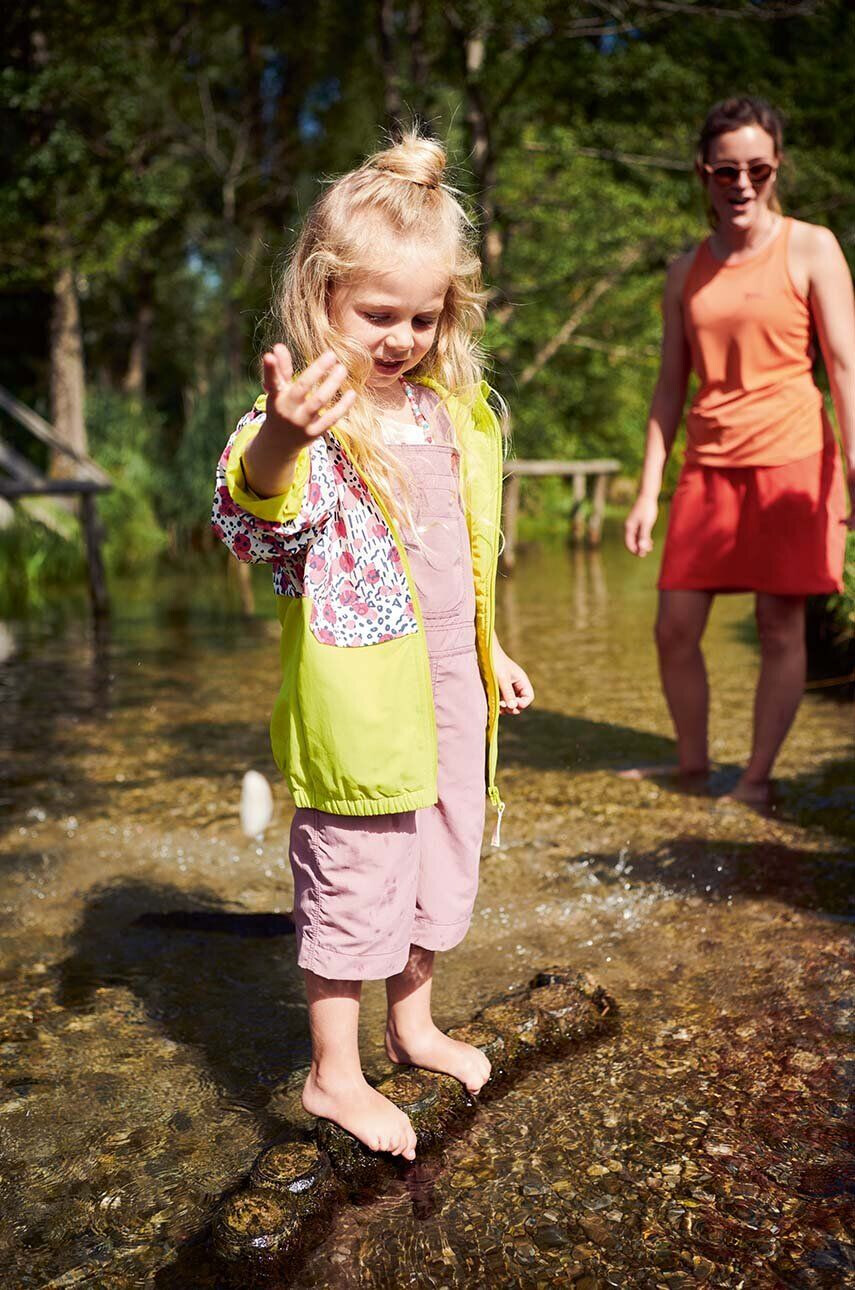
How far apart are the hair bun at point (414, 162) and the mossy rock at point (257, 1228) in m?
1.61

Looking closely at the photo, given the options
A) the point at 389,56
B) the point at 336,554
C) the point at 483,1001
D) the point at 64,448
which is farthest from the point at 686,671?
the point at 389,56

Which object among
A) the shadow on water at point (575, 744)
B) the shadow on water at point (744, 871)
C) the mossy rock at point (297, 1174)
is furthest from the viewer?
the shadow on water at point (575, 744)

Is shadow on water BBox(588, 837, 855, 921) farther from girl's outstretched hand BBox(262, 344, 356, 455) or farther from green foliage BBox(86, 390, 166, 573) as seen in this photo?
green foliage BBox(86, 390, 166, 573)

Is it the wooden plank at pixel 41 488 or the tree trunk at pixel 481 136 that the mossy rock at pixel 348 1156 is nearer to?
the wooden plank at pixel 41 488

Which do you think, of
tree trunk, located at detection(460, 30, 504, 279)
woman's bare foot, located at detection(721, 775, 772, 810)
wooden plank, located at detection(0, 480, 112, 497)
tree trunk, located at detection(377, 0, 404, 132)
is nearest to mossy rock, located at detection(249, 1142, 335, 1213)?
woman's bare foot, located at detection(721, 775, 772, 810)

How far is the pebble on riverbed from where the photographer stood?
1688 mm

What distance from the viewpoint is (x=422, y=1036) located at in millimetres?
2188

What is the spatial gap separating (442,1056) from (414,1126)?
0.56 ft

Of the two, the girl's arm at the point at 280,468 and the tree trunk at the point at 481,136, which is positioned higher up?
the tree trunk at the point at 481,136

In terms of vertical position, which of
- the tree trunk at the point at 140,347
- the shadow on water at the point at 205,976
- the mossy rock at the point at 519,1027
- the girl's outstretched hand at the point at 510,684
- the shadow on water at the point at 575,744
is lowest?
the shadow on water at the point at 205,976

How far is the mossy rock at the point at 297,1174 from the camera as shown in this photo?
176 cm

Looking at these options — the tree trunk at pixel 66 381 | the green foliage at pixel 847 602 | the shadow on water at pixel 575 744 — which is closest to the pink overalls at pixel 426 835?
the shadow on water at pixel 575 744

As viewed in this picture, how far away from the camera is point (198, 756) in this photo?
468cm

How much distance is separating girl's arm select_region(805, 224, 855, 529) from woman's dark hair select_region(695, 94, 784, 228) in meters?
0.33
